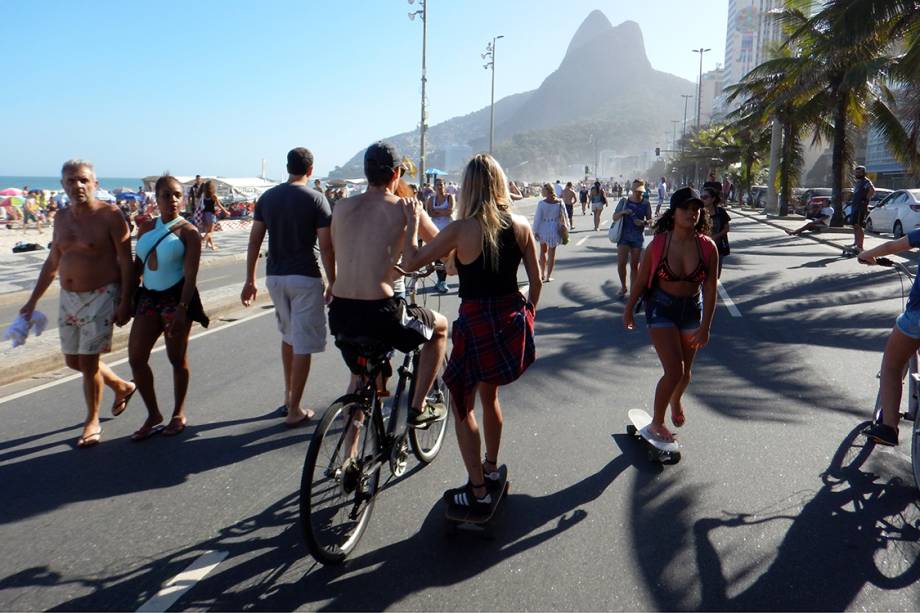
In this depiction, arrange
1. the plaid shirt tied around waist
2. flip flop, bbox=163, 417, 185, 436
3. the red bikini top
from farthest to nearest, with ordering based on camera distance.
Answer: flip flop, bbox=163, 417, 185, 436 < the red bikini top < the plaid shirt tied around waist

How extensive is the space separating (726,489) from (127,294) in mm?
4016

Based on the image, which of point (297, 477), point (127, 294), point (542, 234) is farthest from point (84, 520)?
point (542, 234)

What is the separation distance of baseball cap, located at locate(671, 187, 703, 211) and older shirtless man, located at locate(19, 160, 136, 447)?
357cm

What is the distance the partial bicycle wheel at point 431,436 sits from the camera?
4262 mm

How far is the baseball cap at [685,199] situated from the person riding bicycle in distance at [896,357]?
1.02 m

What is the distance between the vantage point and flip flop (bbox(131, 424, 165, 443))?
4.86 m

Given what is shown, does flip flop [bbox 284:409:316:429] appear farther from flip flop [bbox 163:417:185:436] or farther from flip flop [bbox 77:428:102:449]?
flip flop [bbox 77:428:102:449]

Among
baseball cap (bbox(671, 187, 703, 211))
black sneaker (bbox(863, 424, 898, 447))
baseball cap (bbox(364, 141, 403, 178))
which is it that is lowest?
black sneaker (bbox(863, 424, 898, 447))

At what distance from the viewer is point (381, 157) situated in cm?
368

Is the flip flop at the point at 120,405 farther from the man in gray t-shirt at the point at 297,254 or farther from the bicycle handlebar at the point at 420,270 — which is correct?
the bicycle handlebar at the point at 420,270

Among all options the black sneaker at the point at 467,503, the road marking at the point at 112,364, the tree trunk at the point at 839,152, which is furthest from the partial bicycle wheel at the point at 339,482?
the tree trunk at the point at 839,152

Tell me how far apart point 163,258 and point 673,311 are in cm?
340

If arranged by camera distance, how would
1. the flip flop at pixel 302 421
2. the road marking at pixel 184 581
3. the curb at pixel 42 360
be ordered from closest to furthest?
1. the road marking at pixel 184 581
2. the flip flop at pixel 302 421
3. the curb at pixel 42 360

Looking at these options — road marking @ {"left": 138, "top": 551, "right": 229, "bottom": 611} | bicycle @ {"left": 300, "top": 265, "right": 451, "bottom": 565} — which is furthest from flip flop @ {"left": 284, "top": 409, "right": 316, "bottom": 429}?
road marking @ {"left": 138, "top": 551, "right": 229, "bottom": 611}
